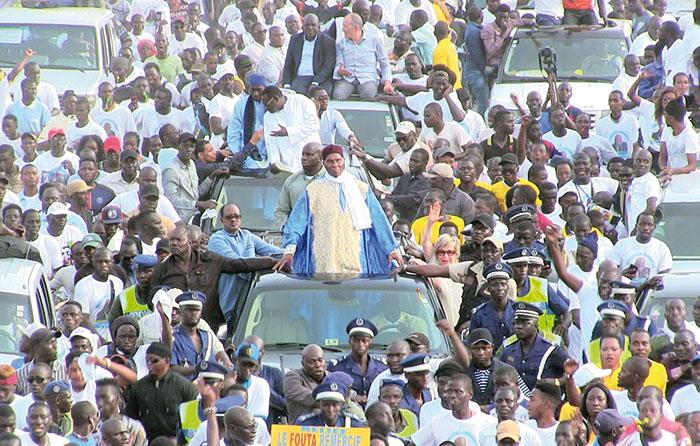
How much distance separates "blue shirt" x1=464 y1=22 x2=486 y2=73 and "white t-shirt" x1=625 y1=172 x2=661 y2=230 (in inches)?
308

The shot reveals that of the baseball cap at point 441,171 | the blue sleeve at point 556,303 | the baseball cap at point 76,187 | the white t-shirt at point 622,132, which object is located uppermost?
the blue sleeve at point 556,303

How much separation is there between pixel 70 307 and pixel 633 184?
19.7 feet

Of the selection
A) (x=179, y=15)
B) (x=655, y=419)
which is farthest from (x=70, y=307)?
(x=179, y=15)

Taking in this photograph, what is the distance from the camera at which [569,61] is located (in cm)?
2600

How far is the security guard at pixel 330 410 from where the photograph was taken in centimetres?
1353

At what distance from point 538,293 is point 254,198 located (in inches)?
159

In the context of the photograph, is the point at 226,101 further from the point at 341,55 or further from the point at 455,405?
the point at 455,405

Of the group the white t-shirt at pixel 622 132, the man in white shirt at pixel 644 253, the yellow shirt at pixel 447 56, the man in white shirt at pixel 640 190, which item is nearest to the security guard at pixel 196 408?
the man in white shirt at pixel 644 253

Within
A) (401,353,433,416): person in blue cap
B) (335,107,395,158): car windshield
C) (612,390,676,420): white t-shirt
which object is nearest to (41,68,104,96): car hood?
(335,107,395,158): car windshield

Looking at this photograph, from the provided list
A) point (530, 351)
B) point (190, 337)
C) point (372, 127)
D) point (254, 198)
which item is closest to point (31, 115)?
point (372, 127)

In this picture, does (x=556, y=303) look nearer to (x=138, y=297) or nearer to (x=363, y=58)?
(x=138, y=297)

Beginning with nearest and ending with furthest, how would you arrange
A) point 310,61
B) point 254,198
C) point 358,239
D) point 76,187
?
1. point 358,239
2. point 254,198
3. point 76,187
4. point 310,61

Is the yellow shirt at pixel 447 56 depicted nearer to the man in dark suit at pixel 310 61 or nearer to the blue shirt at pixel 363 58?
the blue shirt at pixel 363 58

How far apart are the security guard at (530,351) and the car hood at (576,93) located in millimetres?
10107
